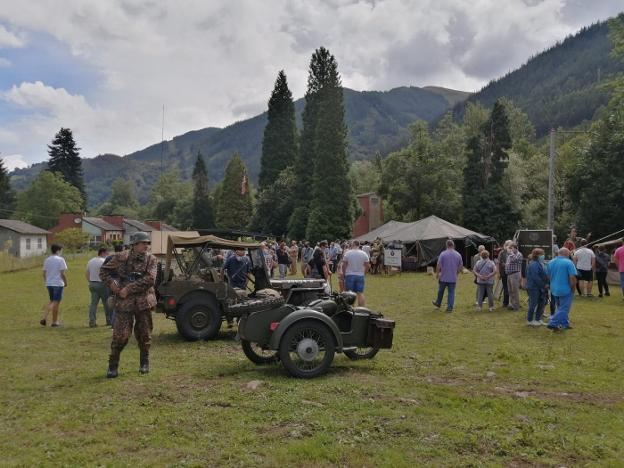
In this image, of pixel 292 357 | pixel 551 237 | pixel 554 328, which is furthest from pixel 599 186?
pixel 292 357

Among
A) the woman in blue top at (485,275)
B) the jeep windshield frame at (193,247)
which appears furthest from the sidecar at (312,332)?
the woman in blue top at (485,275)

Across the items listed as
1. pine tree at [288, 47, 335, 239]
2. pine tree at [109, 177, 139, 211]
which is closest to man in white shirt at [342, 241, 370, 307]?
pine tree at [288, 47, 335, 239]

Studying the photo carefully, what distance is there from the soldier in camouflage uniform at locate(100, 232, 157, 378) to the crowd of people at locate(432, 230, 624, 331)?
769 cm

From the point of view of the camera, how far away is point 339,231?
4822cm

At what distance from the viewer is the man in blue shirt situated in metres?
10.8

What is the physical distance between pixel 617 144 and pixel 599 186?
257cm

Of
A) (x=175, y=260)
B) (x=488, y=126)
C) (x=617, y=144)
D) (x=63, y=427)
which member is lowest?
(x=63, y=427)

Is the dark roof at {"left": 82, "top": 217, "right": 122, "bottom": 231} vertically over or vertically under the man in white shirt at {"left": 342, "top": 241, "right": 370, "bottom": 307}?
over

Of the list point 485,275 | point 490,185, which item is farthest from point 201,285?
point 490,185

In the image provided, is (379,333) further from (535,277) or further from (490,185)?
(490,185)

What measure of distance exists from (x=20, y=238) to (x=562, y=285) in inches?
2396

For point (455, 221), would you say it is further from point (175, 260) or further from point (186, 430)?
point (186, 430)

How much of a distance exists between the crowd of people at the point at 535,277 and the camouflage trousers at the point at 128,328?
25.1ft

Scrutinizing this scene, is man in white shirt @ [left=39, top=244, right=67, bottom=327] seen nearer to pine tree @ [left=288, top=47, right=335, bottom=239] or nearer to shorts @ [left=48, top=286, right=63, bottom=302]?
shorts @ [left=48, top=286, right=63, bottom=302]
